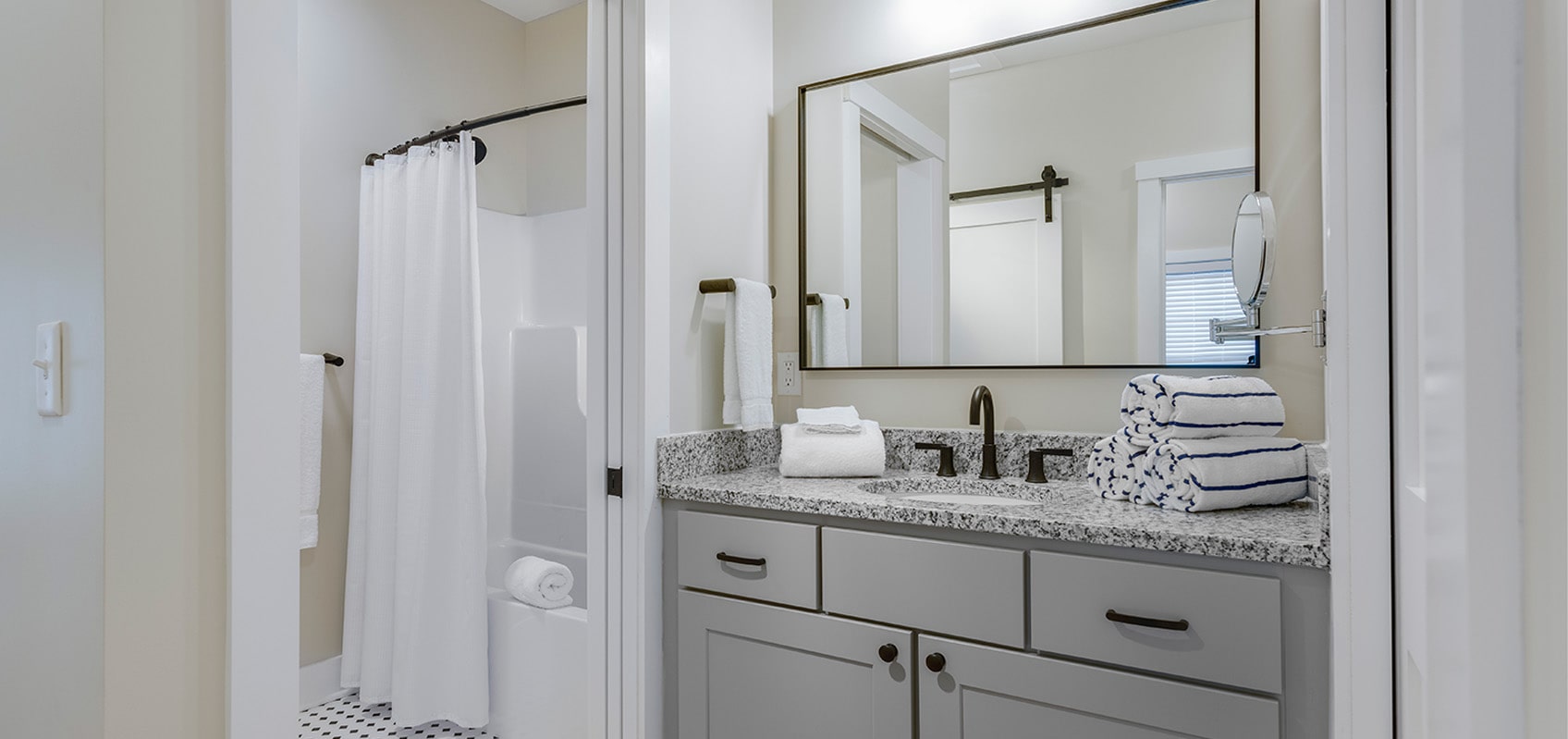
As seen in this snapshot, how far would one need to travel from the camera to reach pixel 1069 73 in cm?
181

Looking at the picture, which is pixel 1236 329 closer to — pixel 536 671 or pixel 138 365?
pixel 138 365

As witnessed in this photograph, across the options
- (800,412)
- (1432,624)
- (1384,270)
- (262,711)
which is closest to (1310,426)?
(1384,270)

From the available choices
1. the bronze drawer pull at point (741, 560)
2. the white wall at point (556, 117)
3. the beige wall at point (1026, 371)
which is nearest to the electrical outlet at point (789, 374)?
the beige wall at point (1026, 371)

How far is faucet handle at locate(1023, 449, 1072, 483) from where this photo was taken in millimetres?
1723

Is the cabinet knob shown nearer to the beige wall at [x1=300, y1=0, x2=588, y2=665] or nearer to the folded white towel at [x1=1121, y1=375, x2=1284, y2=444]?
the folded white towel at [x1=1121, y1=375, x2=1284, y2=444]

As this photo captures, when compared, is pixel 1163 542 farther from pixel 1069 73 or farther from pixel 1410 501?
pixel 1069 73

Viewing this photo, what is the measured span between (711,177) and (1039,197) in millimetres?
821

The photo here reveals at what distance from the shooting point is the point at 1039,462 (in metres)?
1.72

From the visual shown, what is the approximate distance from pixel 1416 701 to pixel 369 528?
253 cm

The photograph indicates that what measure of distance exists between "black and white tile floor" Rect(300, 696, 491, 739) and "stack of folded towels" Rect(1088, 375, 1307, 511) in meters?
1.97

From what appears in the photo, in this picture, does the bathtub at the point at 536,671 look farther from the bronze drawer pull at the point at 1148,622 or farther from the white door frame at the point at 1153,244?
the white door frame at the point at 1153,244

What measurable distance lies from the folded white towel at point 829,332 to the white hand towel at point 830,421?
276 mm

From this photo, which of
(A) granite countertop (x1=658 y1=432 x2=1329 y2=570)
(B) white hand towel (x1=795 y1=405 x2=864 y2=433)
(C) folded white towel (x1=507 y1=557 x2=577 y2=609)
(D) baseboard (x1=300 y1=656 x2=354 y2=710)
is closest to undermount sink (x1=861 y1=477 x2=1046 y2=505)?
(A) granite countertop (x1=658 y1=432 x2=1329 y2=570)

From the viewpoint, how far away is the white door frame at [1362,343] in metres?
0.85
